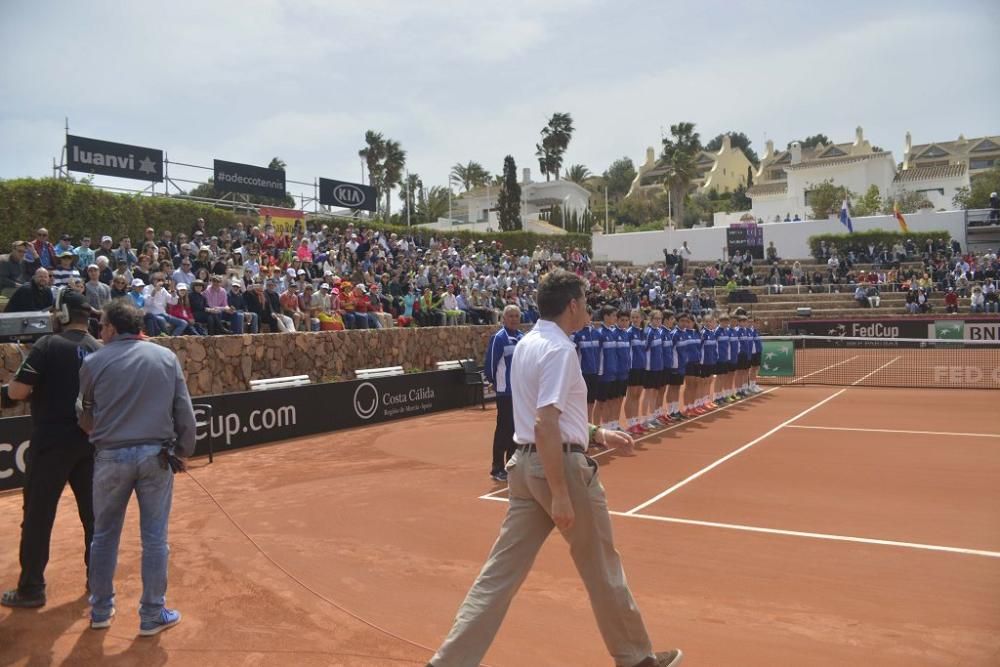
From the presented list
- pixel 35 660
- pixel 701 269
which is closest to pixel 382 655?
pixel 35 660

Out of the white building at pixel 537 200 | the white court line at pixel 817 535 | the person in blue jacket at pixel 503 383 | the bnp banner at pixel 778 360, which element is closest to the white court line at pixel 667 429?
the person in blue jacket at pixel 503 383

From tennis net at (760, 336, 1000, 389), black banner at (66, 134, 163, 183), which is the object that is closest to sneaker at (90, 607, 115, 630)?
tennis net at (760, 336, 1000, 389)

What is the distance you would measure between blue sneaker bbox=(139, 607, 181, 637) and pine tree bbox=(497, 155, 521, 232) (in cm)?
5005

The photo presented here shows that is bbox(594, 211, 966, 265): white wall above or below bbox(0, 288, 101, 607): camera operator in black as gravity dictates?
above

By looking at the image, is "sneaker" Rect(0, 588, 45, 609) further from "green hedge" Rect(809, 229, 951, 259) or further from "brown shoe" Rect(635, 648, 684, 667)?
"green hedge" Rect(809, 229, 951, 259)

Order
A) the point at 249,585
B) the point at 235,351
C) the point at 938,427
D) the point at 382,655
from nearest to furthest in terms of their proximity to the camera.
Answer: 1. the point at 382,655
2. the point at 249,585
3. the point at 938,427
4. the point at 235,351

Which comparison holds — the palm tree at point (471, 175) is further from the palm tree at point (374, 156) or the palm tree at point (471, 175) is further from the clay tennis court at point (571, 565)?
the clay tennis court at point (571, 565)

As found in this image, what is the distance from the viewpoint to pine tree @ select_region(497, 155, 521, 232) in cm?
5447

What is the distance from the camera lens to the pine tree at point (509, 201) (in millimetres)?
54469

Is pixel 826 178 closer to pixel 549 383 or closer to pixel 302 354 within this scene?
pixel 302 354

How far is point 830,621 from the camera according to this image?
4918 millimetres

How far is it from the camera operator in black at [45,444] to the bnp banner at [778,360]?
67.7ft

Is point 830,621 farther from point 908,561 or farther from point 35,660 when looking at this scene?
point 35,660

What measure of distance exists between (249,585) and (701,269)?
3992cm
